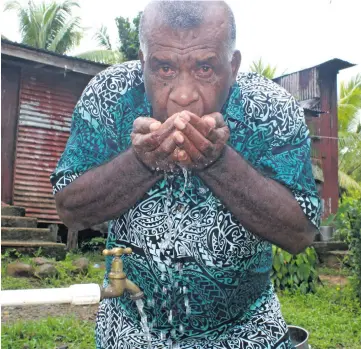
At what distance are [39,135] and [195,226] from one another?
28.5 ft

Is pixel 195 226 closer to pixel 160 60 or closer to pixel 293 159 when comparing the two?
pixel 293 159

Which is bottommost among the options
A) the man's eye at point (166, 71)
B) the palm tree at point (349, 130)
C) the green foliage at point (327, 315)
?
the green foliage at point (327, 315)

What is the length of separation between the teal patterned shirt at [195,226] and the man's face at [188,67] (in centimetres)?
17

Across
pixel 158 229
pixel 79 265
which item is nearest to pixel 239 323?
pixel 158 229

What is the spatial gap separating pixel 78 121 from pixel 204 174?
1.44 ft

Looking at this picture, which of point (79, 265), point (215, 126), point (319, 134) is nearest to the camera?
point (215, 126)

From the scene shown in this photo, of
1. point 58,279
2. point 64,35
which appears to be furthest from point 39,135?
point 64,35

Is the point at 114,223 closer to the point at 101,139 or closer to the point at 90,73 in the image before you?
the point at 101,139

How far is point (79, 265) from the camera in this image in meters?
7.03

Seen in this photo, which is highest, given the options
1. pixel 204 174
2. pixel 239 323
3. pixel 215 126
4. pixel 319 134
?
pixel 319 134

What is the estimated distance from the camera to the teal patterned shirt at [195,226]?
1453mm

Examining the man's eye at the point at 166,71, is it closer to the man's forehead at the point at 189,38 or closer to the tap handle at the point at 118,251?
the man's forehead at the point at 189,38

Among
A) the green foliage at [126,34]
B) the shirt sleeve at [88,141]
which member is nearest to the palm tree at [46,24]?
the green foliage at [126,34]

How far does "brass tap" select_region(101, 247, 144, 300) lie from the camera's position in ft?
4.51
